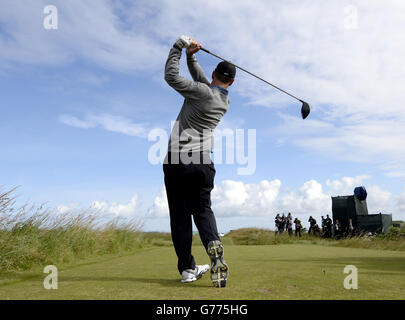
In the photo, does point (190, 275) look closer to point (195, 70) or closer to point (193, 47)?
point (195, 70)

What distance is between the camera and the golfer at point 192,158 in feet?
11.3

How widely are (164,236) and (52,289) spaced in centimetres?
1398

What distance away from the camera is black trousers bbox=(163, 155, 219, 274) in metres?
3.46

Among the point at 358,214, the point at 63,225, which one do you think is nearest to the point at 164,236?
the point at 63,225

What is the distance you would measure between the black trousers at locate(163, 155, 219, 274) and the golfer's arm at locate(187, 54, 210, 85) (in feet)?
3.17

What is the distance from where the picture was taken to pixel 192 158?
3.49 m

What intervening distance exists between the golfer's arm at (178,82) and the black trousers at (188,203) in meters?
0.67

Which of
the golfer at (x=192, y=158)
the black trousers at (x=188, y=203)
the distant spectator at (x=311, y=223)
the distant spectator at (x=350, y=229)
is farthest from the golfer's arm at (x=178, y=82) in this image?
the distant spectator at (x=311, y=223)

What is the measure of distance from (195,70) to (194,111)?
568mm

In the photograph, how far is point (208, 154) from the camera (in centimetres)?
363

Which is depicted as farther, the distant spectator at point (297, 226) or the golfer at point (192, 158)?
the distant spectator at point (297, 226)

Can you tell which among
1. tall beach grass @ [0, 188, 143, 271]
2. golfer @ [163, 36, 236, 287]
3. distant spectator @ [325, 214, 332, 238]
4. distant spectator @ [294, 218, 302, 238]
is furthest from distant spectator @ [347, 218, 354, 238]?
golfer @ [163, 36, 236, 287]

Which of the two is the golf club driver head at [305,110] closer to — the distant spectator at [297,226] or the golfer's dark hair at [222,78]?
the golfer's dark hair at [222,78]
